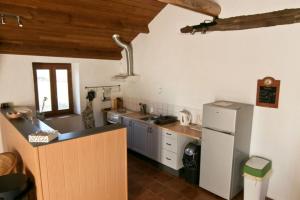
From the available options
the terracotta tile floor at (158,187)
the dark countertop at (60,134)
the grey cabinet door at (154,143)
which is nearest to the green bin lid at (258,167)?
the terracotta tile floor at (158,187)

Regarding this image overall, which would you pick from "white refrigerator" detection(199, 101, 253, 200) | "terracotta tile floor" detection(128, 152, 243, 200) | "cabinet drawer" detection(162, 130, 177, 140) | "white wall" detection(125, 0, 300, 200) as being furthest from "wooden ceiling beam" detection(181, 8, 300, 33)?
"terracotta tile floor" detection(128, 152, 243, 200)

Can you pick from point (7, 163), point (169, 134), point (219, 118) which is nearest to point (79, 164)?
point (7, 163)

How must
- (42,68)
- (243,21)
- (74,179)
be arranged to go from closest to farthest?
1. (74,179)
2. (243,21)
3. (42,68)

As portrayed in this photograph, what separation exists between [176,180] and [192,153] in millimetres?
564

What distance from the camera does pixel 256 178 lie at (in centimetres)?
252

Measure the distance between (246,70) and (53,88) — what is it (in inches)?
140

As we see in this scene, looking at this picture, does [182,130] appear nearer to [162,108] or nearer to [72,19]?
[162,108]

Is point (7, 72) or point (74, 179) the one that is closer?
point (74, 179)

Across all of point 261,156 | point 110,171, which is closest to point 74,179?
point 110,171

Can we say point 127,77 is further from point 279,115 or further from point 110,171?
point 279,115

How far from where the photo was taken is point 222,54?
315 cm

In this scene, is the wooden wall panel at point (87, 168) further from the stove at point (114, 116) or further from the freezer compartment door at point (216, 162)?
the stove at point (114, 116)

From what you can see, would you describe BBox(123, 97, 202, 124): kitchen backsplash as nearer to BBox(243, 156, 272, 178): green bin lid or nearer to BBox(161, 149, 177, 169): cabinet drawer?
BBox(161, 149, 177, 169): cabinet drawer

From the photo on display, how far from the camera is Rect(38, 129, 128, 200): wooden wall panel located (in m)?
1.93
